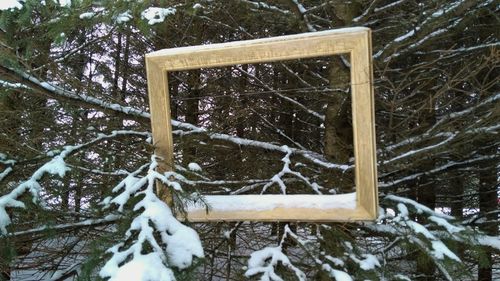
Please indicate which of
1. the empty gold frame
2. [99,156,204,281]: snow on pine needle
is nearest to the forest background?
[99,156,204,281]: snow on pine needle

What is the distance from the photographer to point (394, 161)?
2945 mm

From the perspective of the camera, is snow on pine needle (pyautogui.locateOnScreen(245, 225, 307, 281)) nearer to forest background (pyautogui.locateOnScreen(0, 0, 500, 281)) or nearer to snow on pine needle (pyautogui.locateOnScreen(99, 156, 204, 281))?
forest background (pyautogui.locateOnScreen(0, 0, 500, 281))

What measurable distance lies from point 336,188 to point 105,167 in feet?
4.99

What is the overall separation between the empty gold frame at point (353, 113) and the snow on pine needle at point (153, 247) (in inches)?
13.3

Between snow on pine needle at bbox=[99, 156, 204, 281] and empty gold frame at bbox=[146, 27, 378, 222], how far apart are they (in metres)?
0.34

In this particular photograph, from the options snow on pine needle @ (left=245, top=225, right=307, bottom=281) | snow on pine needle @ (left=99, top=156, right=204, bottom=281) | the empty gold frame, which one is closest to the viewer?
snow on pine needle @ (left=99, top=156, right=204, bottom=281)

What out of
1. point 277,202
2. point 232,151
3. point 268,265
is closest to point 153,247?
point 277,202

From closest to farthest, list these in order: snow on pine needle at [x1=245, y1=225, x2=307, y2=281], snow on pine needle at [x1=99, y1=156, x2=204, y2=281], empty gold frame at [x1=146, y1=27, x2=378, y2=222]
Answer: snow on pine needle at [x1=99, y1=156, x2=204, y2=281] → empty gold frame at [x1=146, y1=27, x2=378, y2=222] → snow on pine needle at [x1=245, y1=225, x2=307, y2=281]

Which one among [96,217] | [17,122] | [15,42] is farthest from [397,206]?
[17,122]

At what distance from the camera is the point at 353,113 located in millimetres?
1657

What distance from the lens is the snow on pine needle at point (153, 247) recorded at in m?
1.26

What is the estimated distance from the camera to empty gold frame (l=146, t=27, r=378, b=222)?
5.32 ft

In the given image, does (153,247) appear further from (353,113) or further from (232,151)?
(232,151)

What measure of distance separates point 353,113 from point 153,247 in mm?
814
